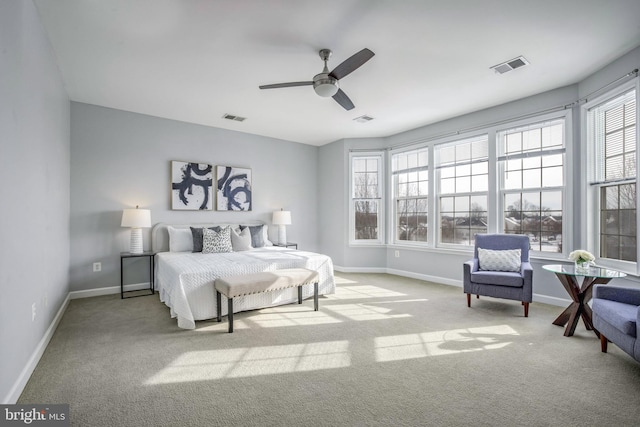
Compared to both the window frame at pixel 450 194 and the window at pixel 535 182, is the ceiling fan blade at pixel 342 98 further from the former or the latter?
the window at pixel 535 182

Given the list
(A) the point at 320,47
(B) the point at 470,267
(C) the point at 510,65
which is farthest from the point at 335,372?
(C) the point at 510,65

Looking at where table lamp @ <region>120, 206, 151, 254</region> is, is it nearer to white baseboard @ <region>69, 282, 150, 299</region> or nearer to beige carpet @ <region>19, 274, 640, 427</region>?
white baseboard @ <region>69, 282, 150, 299</region>

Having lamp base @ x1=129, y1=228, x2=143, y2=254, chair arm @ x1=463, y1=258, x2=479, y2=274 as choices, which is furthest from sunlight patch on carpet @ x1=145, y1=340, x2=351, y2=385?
lamp base @ x1=129, y1=228, x2=143, y2=254

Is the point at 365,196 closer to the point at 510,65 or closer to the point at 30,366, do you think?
the point at 510,65

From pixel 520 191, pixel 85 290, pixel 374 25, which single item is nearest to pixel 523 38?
pixel 374 25

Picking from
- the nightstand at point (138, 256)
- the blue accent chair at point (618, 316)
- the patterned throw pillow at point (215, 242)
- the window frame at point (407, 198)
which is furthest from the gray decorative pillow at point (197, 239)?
the blue accent chair at point (618, 316)

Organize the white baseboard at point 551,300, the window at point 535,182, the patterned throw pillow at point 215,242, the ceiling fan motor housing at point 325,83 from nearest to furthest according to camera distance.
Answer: the ceiling fan motor housing at point 325,83 → the white baseboard at point 551,300 → the window at point 535,182 → the patterned throw pillow at point 215,242

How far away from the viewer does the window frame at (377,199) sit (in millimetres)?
6441

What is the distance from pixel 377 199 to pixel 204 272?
4.03m

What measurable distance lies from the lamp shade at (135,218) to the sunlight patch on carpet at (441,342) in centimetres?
364

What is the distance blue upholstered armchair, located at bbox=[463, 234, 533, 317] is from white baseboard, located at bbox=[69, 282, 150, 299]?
4.73 meters

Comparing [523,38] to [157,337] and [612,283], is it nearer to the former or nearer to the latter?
[612,283]

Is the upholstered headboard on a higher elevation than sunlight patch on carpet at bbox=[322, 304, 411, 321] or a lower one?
higher

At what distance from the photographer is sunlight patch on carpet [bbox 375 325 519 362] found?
271 centimetres
